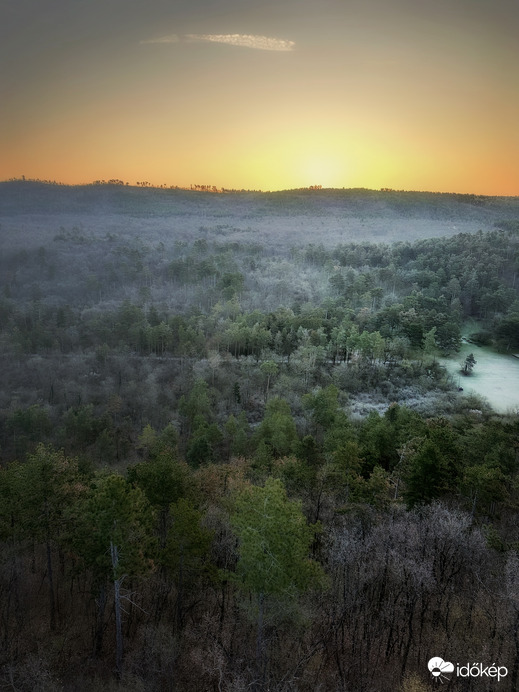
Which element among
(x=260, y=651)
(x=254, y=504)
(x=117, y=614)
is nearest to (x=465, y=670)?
(x=260, y=651)

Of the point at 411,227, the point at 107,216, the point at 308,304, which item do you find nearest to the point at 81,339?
the point at 308,304

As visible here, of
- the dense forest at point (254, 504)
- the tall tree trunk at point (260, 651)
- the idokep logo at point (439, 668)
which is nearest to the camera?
the idokep logo at point (439, 668)

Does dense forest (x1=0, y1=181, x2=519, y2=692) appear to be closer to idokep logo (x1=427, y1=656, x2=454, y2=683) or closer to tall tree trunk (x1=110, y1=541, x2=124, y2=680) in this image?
tall tree trunk (x1=110, y1=541, x2=124, y2=680)

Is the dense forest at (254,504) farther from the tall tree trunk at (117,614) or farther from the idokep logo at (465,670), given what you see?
the idokep logo at (465,670)

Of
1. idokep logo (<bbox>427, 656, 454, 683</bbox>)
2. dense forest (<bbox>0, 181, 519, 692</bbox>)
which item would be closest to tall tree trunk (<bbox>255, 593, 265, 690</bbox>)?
dense forest (<bbox>0, 181, 519, 692</bbox>)

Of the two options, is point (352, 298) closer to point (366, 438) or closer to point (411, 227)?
point (366, 438)

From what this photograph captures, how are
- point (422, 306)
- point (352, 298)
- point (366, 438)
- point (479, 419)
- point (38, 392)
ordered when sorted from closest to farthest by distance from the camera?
point (366, 438) < point (479, 419) < point (38, 392) < point (422, 306) < point (352, 298)

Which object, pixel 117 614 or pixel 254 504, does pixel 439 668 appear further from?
pixel 117 614

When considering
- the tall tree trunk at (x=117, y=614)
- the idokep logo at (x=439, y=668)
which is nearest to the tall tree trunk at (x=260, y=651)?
the tall tree trunk at (x=117, y=614)
